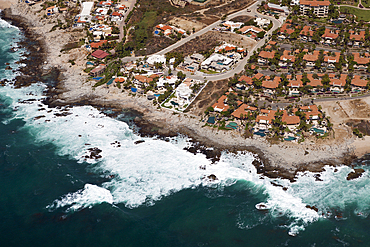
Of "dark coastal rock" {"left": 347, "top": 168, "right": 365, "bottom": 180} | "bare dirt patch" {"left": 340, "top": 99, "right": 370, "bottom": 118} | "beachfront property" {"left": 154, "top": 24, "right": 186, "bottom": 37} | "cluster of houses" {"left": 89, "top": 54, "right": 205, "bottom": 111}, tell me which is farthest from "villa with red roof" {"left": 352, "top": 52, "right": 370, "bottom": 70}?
"beachfront property" {"left": 154, "top": 24, "right": 186, "bottom": 37}

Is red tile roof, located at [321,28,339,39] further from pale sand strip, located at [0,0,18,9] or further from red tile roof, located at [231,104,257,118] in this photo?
pale sand strip, located at [0,0,18,9]

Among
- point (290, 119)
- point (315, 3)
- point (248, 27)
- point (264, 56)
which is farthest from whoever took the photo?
point (315, 3)

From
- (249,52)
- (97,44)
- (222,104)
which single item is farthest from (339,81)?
(97,44)

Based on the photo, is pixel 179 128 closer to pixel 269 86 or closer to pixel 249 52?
pixel 269 86

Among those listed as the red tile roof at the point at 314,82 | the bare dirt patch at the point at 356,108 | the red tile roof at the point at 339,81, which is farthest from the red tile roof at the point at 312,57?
the bare dirt patch at the point at 356,108

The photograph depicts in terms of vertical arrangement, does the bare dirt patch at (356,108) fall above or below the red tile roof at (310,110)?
below

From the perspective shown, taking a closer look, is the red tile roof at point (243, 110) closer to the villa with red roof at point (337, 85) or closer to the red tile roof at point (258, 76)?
the red tile roof at point (258, 76)

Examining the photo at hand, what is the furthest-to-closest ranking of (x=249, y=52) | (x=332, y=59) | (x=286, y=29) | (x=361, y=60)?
1. (x=286, y=29)
2. (x=249, y=52)
3. (x=332, y=59)
4. (x=361, y=60)
